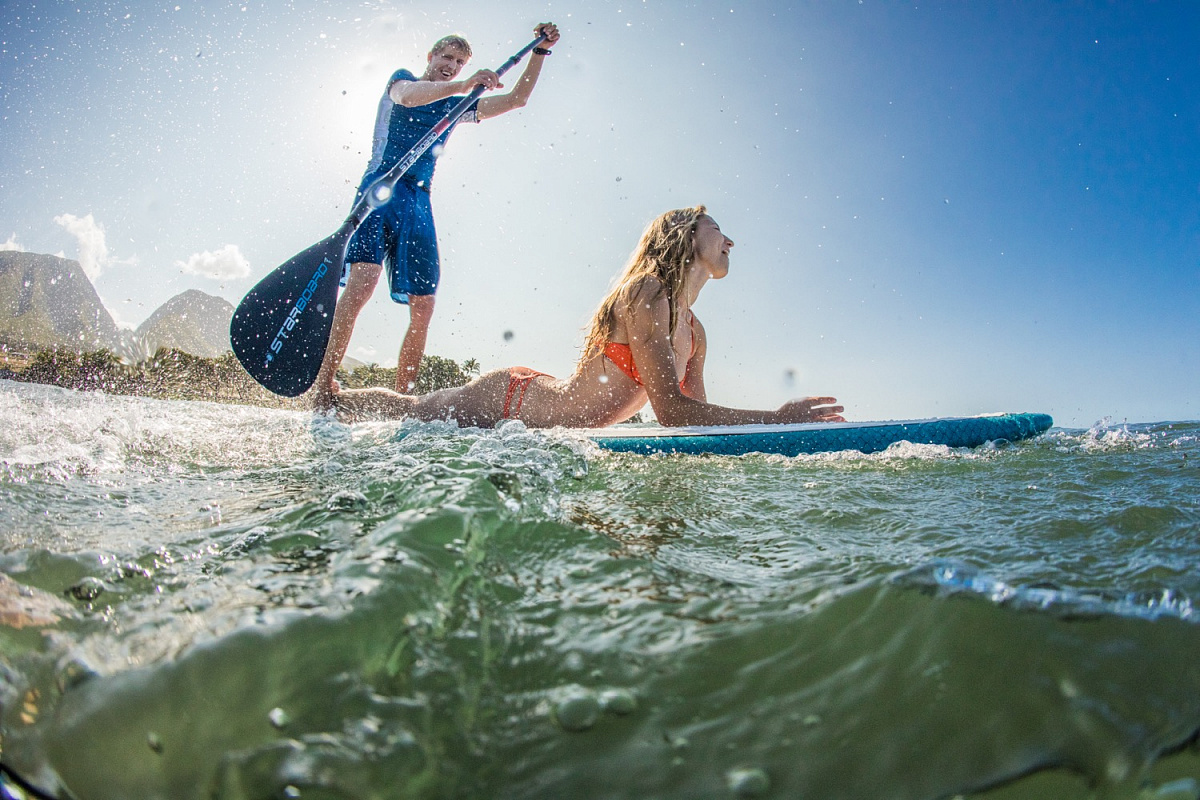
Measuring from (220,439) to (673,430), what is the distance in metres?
2.54

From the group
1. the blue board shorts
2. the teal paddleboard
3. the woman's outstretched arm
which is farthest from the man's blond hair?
the teal paddleboard

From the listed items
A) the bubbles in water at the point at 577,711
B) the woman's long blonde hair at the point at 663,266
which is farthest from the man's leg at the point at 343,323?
the bubbles in water at the point at 577,711

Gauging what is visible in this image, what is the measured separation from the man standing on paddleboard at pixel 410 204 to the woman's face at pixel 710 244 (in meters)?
2.02

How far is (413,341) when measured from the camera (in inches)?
203

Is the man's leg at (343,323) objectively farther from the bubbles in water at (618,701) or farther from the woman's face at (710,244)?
the bubbles in water at (618,701)

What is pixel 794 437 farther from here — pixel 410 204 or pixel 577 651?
pixel 410 204

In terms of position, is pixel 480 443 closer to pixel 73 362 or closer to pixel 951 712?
pixel 951 712

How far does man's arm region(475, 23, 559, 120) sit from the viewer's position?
490 centimetres

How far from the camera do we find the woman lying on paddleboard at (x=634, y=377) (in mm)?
3721

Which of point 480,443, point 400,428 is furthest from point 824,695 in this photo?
point 400,428

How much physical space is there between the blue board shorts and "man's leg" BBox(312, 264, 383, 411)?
99 millimetres

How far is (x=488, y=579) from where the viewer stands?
1318 millimetres

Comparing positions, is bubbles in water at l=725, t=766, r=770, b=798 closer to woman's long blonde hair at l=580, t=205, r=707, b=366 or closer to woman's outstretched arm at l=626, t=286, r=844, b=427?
woman's outstretched arm at l=626, t=286, r=844, b=427

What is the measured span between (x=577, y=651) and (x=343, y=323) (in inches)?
171
